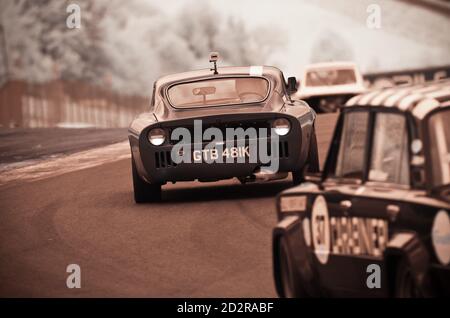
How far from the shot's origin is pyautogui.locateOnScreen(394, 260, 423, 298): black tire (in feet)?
17.2

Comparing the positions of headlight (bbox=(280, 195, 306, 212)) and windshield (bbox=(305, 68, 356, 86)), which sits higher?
windshield (bbox=(305, 68, 356, 86))

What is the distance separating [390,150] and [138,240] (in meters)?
4.12

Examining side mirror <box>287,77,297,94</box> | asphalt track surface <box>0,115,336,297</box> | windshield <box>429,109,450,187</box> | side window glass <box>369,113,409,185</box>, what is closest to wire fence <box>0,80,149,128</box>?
side mirror <box>287,77,297,94</box>

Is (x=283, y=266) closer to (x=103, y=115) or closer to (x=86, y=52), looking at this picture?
(x=103, y=115)

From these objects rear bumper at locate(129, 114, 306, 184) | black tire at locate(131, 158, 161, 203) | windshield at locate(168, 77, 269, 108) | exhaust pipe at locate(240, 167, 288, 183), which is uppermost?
windshield at locate(168, 77, 269, 108)

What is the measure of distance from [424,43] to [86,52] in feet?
40.1

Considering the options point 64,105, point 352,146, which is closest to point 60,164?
point 352,146

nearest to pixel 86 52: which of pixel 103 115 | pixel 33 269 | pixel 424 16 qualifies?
pixel 103 115

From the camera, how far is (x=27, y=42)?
4125cm

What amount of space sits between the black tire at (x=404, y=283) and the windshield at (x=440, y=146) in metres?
0.37

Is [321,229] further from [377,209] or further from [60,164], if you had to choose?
[60,164]

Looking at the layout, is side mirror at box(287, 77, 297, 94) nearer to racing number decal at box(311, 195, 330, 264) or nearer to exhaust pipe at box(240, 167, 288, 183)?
exhaust pipe at box(240, 167, 288, 183)

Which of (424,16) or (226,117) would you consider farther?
(424,16)

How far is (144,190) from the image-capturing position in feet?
38.3
